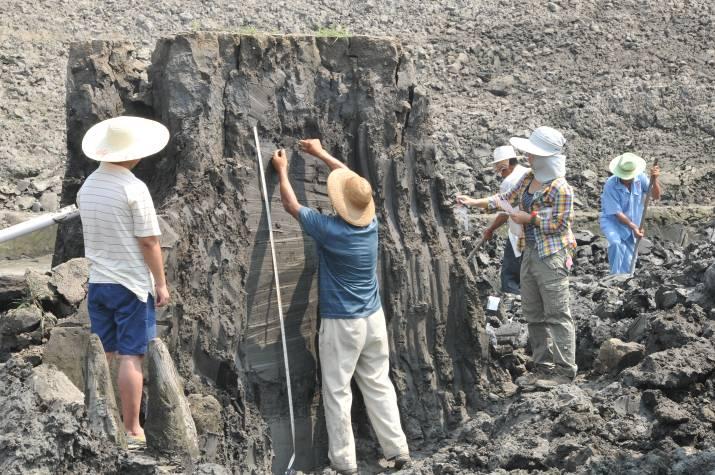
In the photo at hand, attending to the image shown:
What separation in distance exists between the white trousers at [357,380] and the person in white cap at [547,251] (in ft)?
3.94

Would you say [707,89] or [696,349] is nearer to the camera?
[696,349]

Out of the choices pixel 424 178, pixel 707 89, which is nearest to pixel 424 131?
pixel 424 178

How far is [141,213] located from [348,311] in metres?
1.63

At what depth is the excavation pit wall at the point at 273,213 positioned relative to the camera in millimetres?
6879

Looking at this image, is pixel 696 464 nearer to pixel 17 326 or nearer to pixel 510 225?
pixel 17 326

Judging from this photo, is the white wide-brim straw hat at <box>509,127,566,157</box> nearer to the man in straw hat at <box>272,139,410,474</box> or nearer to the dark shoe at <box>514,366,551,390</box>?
the man in straw hat at <box>272,139,410,474</box>

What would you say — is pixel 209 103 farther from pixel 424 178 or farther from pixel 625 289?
pixel 625 289

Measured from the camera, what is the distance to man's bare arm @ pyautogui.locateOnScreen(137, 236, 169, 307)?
601 centimetres

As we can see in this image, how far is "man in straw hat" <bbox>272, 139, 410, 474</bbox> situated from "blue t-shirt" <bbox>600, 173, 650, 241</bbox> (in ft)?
14.9

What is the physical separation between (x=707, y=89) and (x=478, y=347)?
37.3 ft

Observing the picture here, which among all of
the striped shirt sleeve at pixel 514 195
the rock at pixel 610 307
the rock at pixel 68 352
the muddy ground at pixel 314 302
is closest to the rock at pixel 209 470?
the muddy ground at pixel 314 302

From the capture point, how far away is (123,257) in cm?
602

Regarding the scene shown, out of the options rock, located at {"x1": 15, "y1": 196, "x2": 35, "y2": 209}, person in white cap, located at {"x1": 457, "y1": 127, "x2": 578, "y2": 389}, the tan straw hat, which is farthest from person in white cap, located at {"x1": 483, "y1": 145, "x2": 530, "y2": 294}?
rock, located at {"x1": 15, "y1": 196, "x2": 35, "y2": 209}

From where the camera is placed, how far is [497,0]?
2016 centimetres
